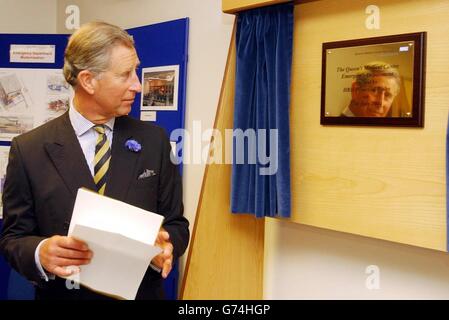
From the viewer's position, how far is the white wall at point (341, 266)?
1752 mm

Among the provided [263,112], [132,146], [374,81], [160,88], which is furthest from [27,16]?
[374,81]

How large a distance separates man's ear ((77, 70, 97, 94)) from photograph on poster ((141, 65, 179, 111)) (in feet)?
3.75

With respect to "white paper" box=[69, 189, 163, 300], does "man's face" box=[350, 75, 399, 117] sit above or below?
above

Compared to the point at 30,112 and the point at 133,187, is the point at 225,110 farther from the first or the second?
the point at 30,112

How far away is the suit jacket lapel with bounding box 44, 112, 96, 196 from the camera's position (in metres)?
1.44

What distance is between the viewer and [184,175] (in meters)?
2.64

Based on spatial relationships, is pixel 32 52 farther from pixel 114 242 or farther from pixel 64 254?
pixel 114 242

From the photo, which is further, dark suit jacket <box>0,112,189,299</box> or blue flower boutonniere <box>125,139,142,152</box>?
blue flower boutonniere <box>125,139,142,152</box>

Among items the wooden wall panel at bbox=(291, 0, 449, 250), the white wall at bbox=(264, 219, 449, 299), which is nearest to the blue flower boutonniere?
the wooden wall panel at bbox=(291, 0, 449, 250)

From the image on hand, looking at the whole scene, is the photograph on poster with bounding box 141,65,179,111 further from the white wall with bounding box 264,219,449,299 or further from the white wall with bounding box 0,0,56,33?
the white wall with bounding box 0,0,56,33

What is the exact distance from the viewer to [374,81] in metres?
1.70

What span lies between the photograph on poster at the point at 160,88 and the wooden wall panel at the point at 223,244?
1.90 ft

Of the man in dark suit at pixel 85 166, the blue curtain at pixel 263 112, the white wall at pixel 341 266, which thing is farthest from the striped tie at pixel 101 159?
the white wall at pixel 341 266

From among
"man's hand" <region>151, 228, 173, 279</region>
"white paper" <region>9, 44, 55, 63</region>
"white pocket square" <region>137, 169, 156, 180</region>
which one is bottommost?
"man's hand" <region>151, 228, 173, 279</region>
